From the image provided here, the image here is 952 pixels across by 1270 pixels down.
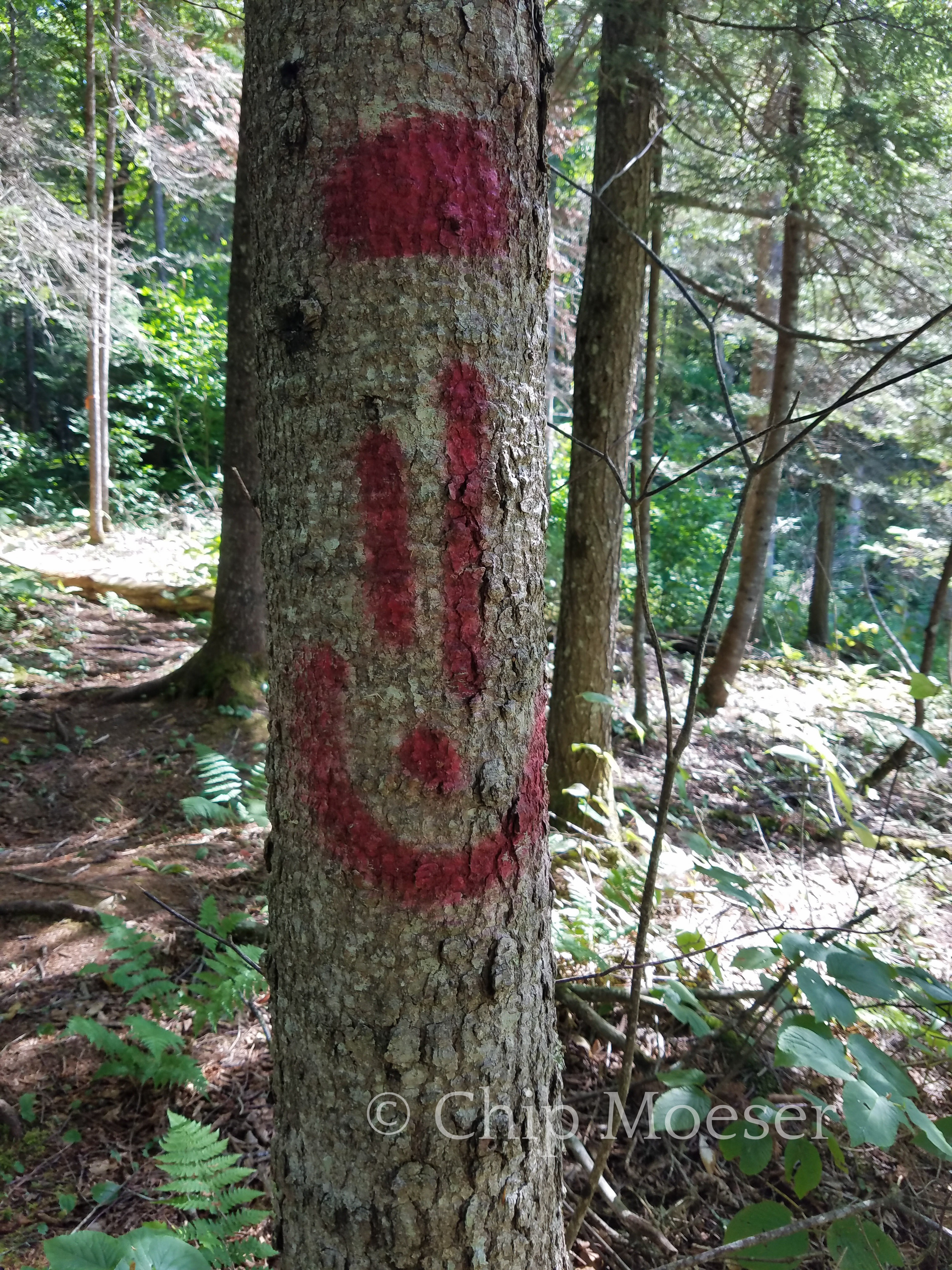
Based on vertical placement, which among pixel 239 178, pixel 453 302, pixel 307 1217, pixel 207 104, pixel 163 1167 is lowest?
pixel 163 1167

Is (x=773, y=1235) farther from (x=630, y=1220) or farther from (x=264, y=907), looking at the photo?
(x=264, y=907)

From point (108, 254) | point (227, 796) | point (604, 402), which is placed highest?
point (108, 254)

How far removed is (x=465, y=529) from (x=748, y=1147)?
1.31m

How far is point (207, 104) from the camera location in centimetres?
893

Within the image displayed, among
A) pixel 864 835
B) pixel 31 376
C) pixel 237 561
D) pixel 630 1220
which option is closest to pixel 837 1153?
pixel 630 1220

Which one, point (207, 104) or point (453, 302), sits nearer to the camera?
point (453, 302)

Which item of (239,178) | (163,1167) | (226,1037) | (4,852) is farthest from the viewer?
→ (239,178)

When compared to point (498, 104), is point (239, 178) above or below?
above

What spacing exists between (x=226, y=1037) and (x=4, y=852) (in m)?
1.85

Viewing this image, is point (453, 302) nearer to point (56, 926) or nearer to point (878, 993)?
point (878, 993)

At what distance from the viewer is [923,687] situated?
1.93 metres

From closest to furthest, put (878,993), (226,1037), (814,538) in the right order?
(878,993) → (226,1037) → (814,538)

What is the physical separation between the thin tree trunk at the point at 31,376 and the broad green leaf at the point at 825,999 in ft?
57.8

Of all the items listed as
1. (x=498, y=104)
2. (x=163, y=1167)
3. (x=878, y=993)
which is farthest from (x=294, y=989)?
(x=498, y=104)
